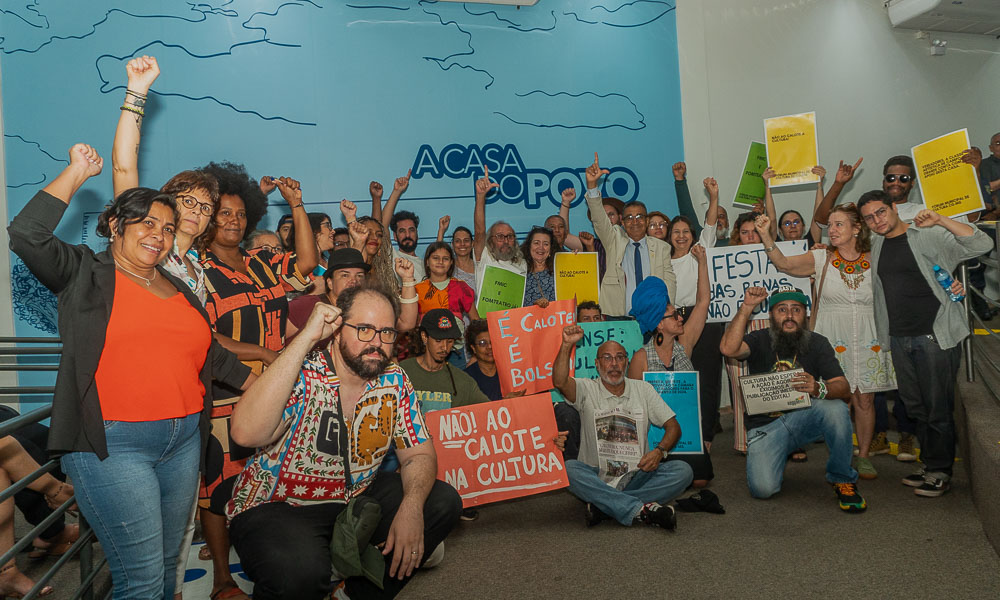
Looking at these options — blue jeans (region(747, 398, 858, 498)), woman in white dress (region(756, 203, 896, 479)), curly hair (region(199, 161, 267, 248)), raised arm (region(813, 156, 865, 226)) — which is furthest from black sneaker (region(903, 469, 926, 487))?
curly hair (region(199, 161, 267, 248))

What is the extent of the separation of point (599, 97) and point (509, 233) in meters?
2.32

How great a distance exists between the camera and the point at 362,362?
244 centimetres

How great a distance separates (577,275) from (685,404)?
4.40ft

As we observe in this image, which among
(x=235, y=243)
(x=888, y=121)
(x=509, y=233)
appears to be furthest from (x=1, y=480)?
(x=888, y=121)

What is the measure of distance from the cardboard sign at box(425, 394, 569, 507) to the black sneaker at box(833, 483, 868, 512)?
1.54 metres

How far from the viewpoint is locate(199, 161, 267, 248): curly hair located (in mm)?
2991

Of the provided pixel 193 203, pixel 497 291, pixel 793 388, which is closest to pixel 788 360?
pixel 793 388

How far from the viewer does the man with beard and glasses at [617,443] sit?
12.9 ft

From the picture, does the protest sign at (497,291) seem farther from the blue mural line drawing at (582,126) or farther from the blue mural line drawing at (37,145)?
the blue mural line drawing at (37,145)

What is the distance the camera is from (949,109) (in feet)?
27.0

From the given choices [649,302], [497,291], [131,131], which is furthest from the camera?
[497,291]

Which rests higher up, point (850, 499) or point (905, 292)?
point (905, 292)

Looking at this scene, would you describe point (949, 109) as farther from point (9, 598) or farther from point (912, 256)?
point (9, 598)

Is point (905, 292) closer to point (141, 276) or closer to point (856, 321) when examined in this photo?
point (856, 321)
